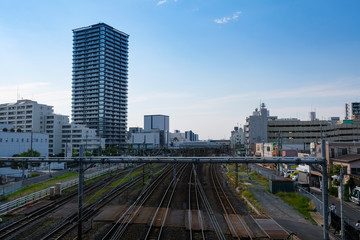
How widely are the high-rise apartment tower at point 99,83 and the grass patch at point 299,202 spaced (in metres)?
90.6

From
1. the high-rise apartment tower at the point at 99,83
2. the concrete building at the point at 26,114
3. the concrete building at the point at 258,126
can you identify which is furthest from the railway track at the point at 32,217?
the high-rise apartment tower at the point at 99,83

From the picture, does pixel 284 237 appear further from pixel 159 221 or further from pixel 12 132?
pixel 12 132

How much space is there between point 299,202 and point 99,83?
100 metres

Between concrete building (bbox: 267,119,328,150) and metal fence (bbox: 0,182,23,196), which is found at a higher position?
concrete building (bbox: 267,119,328,150)

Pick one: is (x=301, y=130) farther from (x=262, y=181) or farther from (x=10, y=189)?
(x=10, y=189)

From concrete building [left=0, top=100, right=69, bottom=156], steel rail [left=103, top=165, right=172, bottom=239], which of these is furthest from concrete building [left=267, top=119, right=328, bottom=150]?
concrete building [left=0, top=100, right=69, bottom=156]

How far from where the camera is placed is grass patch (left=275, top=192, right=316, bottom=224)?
1909cm

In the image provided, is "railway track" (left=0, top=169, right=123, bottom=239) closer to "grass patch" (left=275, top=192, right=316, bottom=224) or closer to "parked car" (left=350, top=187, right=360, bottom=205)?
"grass patch" (left=275, top=192, right=316, bottom=224)

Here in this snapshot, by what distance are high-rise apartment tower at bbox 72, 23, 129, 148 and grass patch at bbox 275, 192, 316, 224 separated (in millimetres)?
90551

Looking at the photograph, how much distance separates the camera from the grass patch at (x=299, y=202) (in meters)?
19.1

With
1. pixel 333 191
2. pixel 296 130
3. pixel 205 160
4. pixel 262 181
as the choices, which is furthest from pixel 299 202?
pixel 296 130

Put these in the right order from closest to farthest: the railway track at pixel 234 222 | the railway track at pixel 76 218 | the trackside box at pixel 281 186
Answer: the railway track at pixel 234 222 < the railway track at pixel 76 218 < the trackside box at pixel 281 186

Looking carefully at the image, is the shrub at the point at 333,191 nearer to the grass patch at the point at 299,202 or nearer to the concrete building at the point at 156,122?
the grass patch at the point at 299,202

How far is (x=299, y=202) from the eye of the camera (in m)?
21.6
